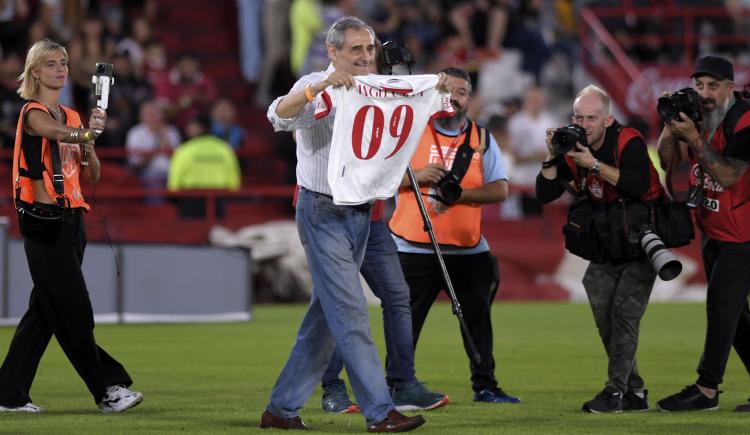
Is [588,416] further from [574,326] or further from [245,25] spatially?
[245,25]

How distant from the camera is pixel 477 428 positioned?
8961 mm

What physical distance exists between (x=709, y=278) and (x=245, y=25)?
59.1 feet

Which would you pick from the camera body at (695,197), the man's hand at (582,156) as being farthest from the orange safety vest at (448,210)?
the camera body at (695,197)

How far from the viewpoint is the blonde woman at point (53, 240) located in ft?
31.3

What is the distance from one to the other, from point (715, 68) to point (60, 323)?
4.58 m

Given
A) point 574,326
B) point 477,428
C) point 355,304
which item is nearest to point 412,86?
point 355,304

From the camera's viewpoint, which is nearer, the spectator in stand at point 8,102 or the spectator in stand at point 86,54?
the spectator in stand at point 8,102

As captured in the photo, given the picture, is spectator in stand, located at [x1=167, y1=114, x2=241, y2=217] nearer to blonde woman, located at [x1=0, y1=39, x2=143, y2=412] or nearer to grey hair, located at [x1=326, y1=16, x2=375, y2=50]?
blonde woman, located at [x1=0, y1=39, x2=143, y2=412]

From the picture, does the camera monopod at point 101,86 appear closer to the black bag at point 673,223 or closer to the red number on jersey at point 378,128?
the red number on jersey at point 378,128

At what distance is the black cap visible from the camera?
392 inches

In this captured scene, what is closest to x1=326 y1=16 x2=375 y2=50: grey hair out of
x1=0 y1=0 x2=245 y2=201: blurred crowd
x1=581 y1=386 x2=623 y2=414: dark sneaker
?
x1=581 y1=386 x2=623 y2=414: dark sneaker

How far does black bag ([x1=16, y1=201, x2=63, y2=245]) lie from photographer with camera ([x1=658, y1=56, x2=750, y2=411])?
12.9ft

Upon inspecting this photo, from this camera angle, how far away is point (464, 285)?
10977 millimetres

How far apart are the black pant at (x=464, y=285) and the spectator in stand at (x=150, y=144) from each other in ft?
41.1
